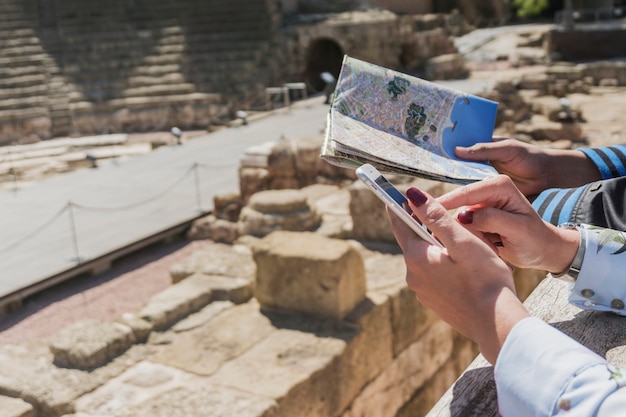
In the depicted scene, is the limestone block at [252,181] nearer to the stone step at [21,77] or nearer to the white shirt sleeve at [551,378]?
the white shirt sleeve at [551,378]

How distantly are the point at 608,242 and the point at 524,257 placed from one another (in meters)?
0.18

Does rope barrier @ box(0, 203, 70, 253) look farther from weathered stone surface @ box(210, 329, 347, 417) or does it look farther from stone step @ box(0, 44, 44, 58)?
stone step @ box(0, 44, 44, 58)

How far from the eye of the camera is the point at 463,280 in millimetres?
1282

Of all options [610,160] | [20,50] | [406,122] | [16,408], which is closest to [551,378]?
[406,122]

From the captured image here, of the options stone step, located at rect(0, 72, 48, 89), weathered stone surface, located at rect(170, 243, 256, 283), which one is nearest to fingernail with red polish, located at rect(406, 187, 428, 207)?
weathered stone surface, located at rect(170, 243, 256, 283)

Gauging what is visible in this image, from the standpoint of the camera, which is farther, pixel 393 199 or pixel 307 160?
pixel 307 160

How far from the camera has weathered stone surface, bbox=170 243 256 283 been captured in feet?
18.6

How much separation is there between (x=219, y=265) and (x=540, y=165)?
4.13 meters

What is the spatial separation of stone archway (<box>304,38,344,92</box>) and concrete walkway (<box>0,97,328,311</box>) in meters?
8.33

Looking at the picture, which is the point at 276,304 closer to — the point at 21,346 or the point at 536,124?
the point at 21,346

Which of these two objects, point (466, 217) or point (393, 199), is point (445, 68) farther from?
point (393, 199)

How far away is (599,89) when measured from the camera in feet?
65.6

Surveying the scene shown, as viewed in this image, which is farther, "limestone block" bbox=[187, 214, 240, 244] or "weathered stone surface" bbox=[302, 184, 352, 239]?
"limestone block" bbox=[187, 214, 240, 244]

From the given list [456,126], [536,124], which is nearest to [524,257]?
[456,126]
